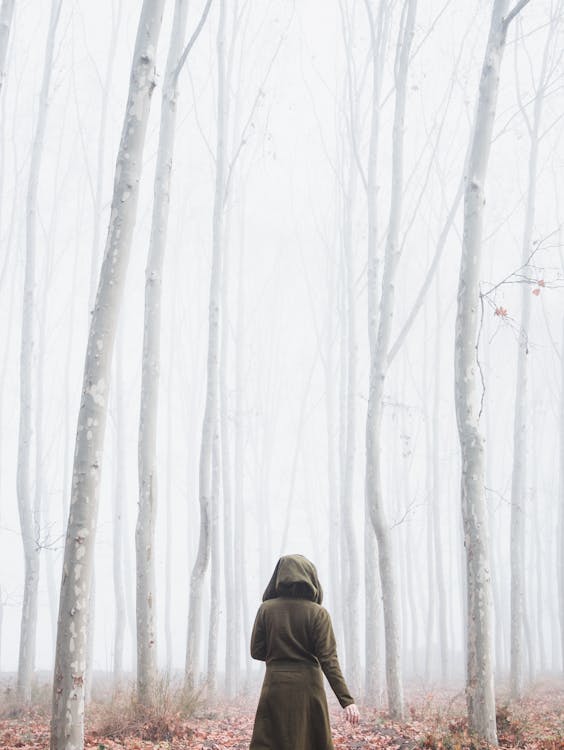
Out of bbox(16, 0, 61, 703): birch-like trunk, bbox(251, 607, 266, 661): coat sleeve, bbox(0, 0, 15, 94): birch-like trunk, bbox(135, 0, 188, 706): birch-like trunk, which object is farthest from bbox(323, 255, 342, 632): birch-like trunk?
bbox(251, 607, 266, 661): coat sleeve

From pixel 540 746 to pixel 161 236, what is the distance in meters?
7.06

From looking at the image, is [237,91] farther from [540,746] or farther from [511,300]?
[511,300]

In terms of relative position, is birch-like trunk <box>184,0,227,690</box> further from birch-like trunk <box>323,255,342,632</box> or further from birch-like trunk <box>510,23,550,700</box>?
birch-like trunk <box>323,255,342,632</box>

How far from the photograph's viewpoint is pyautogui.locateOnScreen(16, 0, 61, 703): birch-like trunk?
9734mm

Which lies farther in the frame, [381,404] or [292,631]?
[381,404]

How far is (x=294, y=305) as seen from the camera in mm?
30734

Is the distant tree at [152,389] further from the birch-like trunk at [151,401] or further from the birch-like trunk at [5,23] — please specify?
the birch-like trunk at [5,23]

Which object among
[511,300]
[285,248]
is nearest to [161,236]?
[285,248]

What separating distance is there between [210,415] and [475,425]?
5.16 metres

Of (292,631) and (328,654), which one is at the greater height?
(292,631)

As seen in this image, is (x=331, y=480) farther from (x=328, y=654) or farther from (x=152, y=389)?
(x=328, y=654)

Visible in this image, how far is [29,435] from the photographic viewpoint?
35.4 feet

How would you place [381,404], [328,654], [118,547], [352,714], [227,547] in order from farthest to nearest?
[118,547] → [227,547] → [381,404] → [328,654] → [352,714]

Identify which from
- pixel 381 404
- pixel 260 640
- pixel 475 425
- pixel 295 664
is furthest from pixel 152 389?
pixel 295 664
